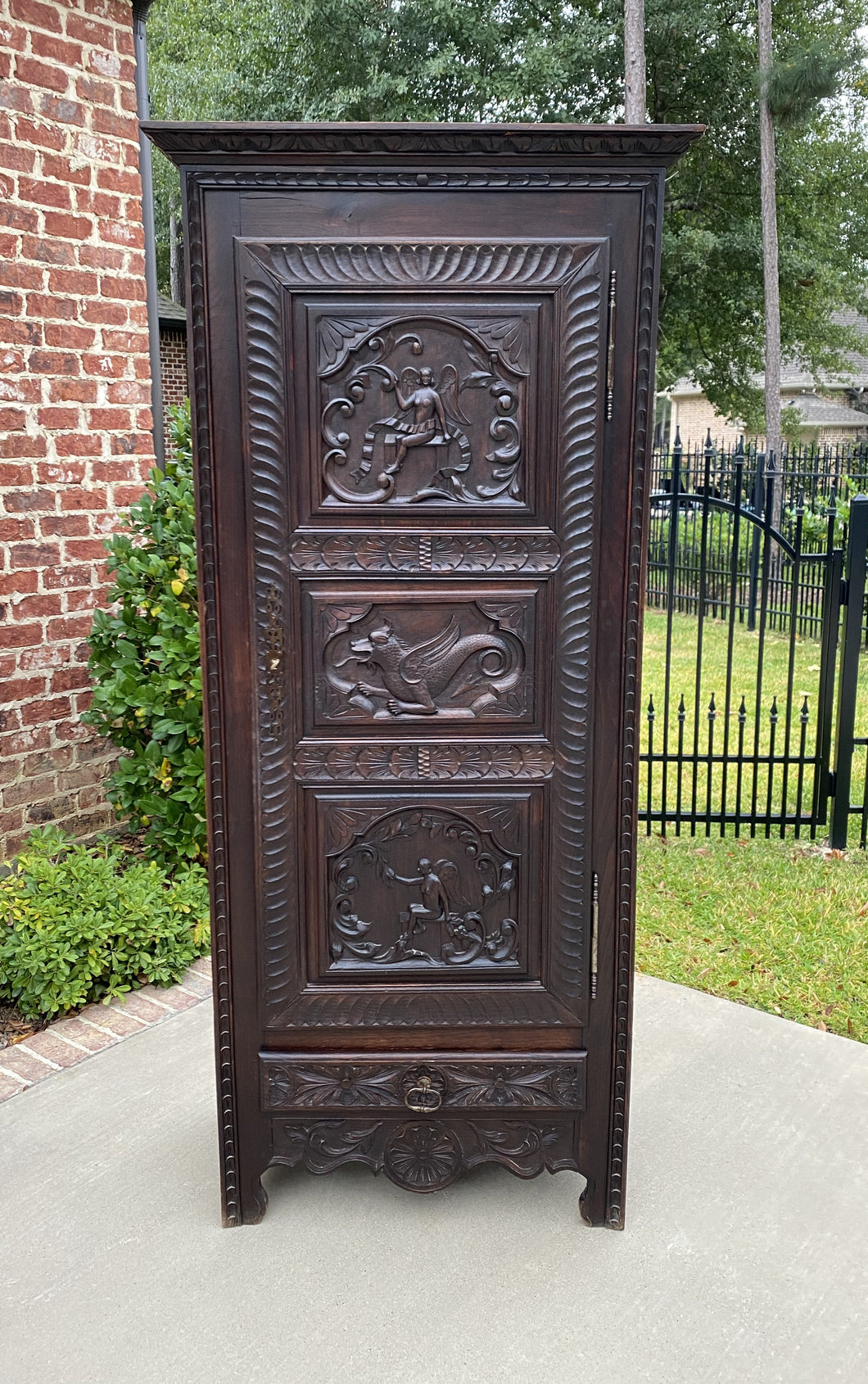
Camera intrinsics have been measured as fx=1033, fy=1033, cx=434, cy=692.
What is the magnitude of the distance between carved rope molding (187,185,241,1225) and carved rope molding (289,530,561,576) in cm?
20

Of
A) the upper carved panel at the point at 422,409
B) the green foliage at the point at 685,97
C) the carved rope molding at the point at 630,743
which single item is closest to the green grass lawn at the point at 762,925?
the carved rope molding at the point at 630,743

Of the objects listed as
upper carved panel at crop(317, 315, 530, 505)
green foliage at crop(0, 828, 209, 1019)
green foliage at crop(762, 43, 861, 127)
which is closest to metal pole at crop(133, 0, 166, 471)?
green foliage at crop(0, 828, 209, 1019)

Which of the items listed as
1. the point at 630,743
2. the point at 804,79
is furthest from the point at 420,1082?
A: the point at 804,79

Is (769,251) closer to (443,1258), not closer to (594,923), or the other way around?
(594,923)

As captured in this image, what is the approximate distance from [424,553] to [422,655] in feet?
0.74

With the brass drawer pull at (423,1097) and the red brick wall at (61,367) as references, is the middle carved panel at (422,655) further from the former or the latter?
the red brick wall at (61,367)

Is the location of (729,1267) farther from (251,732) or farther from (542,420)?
(542,420)

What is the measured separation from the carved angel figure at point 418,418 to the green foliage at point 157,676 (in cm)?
199

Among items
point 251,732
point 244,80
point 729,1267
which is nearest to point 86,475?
point 251,732

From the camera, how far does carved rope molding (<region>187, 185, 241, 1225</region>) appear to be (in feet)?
6.95

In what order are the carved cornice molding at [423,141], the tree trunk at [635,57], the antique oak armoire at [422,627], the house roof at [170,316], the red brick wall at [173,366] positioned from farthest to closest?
the red brick wall at [173,366] < the house roof at [170,316] < the tree trunk at [635,57] < the antique oak armoire at [422,627] < the carved cornice molding at [423,141]

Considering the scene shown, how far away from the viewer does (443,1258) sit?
2.34m

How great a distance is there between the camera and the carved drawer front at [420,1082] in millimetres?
2408

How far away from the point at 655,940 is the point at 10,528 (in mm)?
3007
